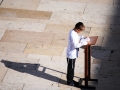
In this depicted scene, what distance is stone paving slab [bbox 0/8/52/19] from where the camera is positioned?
11.3 m

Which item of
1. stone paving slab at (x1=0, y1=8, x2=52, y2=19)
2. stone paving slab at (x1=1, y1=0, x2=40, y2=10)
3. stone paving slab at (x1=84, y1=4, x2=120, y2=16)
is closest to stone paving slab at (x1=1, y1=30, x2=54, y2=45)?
stone paving slab at (x1=0, y1=8, x2=52, y2=19)

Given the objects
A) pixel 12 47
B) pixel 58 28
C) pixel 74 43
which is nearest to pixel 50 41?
pixel 58 28

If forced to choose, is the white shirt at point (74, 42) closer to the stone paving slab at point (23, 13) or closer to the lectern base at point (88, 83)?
the lectern base at point (88, 83)

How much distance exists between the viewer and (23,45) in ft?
33.1

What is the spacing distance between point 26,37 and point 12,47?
0.57 m

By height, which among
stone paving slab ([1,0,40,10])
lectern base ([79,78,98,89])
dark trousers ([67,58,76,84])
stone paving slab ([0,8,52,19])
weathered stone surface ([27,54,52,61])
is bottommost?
stone paving slab ([1,0,40,10])

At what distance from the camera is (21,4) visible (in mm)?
11930

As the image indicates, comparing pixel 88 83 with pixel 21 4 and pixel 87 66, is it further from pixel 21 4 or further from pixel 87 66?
pixel 21 4

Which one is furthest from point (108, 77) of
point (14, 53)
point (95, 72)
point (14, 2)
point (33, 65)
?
point (14, 2)

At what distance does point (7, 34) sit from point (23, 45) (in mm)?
722

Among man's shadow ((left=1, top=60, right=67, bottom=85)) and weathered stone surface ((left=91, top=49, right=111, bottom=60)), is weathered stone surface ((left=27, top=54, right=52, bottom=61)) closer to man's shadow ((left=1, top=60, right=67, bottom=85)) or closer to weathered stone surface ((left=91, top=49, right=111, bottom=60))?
man's shadow ((left=1, top=60, right=67, bottom=85))

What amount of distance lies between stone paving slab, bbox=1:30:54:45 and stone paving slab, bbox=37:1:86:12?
4.50 feet

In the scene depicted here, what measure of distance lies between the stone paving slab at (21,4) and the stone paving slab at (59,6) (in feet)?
0.55

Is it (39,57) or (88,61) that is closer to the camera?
(88,61)
